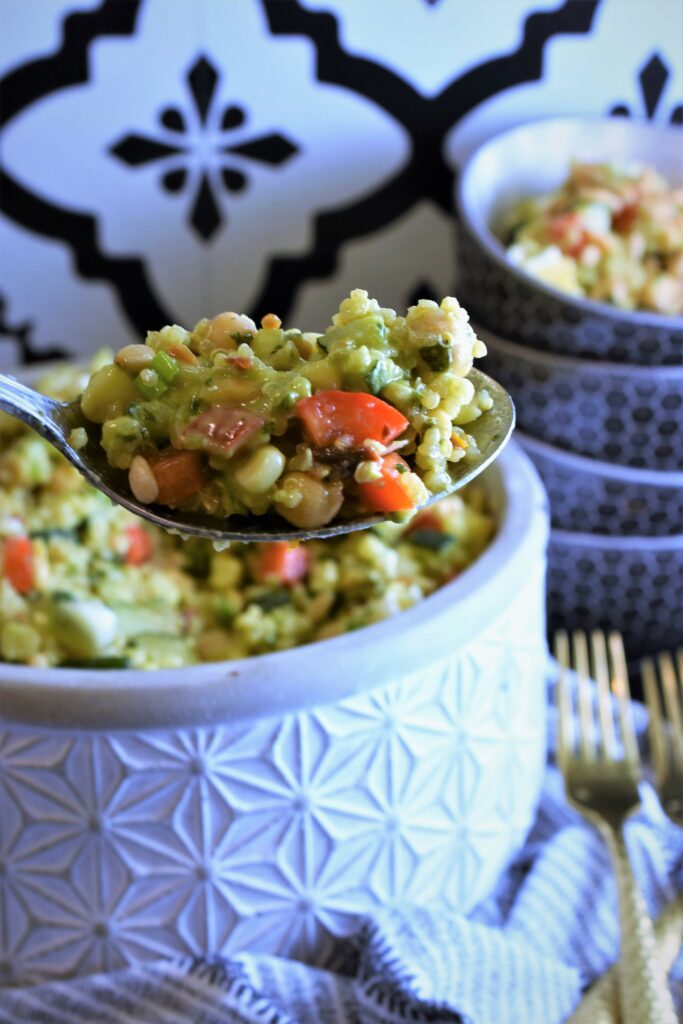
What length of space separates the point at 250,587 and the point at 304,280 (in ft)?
1.56

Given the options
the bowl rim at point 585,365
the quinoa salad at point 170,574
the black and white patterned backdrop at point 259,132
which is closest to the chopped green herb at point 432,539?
the quinoa salad at point 170,574

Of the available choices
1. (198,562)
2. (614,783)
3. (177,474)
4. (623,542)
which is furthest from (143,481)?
(623,542)

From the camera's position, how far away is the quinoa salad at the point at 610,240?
1181 millimetres

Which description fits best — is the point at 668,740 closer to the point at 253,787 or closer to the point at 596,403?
the point at 596,403

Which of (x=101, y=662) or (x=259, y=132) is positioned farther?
(x=259, y=132)

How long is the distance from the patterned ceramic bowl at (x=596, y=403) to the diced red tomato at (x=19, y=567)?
466 mm

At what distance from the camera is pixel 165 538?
104cm

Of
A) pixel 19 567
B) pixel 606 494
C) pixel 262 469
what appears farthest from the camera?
pixel 606 494

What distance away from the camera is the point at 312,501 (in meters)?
0.66

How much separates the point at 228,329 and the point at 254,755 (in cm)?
28

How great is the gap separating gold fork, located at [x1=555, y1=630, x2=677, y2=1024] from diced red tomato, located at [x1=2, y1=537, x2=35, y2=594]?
0.46 m

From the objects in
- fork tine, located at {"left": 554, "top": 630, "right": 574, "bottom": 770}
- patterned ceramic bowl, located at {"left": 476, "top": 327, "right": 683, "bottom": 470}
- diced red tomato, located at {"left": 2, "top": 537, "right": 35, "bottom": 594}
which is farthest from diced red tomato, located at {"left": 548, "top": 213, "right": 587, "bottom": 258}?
diced red tomato, located at {"left": 2, "top": 537, "right": 35, "bottom": 594}

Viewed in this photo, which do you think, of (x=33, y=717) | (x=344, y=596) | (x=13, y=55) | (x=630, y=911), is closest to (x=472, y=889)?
(x=630, y=911)

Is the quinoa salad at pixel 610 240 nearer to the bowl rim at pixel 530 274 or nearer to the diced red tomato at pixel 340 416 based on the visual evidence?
the bowl rim at pixel 530 274
